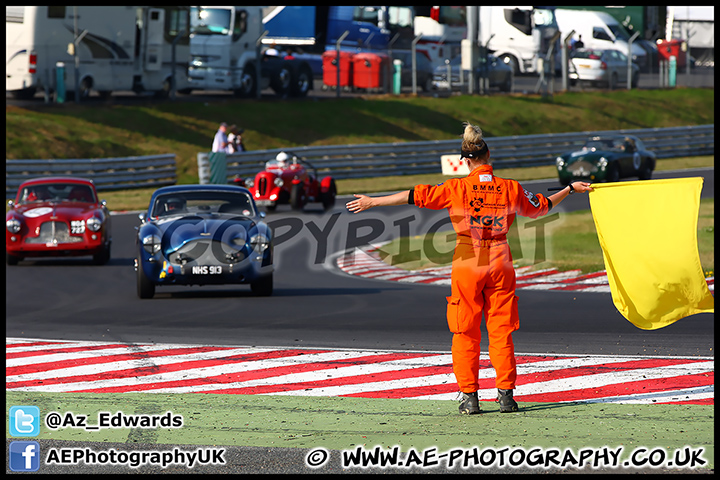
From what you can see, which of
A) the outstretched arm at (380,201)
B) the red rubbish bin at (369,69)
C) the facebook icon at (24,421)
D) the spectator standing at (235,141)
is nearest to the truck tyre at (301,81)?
the red rubbish bin at (369,69)

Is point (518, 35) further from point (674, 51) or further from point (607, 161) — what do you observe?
point (607, 161)

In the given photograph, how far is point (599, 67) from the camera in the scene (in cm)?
4103

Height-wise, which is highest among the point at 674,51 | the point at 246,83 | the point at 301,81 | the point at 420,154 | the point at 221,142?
the point at 674,51

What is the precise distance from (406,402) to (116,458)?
6.99 ft

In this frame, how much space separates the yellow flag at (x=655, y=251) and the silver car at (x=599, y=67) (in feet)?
116

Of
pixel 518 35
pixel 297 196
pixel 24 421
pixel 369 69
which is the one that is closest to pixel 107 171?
pixel 297 196

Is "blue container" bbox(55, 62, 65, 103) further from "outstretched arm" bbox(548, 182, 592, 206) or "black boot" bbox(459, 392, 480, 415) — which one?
"black boot" bbox(459, 392, 480, 415)

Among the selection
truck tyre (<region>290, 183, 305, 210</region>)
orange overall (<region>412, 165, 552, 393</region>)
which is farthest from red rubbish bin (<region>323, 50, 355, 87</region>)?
orange overall (<region>412, 165, 552, 393</region>)

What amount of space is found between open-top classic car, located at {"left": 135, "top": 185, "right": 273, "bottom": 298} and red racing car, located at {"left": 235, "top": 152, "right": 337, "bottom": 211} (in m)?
8.93

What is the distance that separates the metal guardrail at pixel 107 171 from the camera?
24.7 m

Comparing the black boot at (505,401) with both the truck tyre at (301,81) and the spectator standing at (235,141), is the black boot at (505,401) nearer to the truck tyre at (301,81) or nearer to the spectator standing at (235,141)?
the spectator standing at (235,141)

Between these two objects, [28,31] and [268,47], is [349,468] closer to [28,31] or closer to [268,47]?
[28,31]

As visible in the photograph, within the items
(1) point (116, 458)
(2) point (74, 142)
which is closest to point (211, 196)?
(1) point (116, 458)

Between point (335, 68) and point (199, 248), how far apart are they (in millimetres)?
25354
